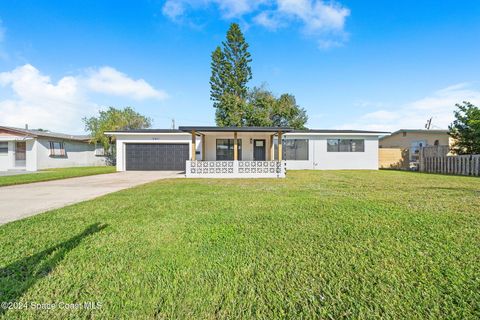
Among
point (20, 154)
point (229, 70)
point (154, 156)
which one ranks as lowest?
point (154, 156)

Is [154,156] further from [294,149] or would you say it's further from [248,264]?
[248,264]

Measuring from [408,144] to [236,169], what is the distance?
17.2 meters

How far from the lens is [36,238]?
10.7ft

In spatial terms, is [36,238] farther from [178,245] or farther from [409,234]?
[409,234]

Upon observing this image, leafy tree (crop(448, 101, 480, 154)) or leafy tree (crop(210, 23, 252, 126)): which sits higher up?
Result: leafy tree (crop(210, 23, 252, 126))

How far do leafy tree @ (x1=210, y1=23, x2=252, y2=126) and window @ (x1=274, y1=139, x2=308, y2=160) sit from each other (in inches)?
471

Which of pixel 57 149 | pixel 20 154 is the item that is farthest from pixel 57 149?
pixel 20 154

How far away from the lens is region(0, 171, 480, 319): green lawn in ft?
5.83

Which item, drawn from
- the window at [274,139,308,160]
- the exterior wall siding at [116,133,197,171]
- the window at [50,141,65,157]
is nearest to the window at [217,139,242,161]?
A: the exterior wall siding at [116,133,197,171]

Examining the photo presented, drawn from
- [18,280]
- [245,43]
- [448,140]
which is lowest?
[18,280]

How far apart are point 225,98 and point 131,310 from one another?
89.1 feet

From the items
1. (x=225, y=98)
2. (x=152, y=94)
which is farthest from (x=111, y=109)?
(x=225, y=98)

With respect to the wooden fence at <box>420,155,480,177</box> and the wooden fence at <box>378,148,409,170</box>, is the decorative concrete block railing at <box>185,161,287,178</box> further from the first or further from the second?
the wooden fence at <box>378,148,409,170</box>

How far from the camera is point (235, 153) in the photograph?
1236 centimetres
